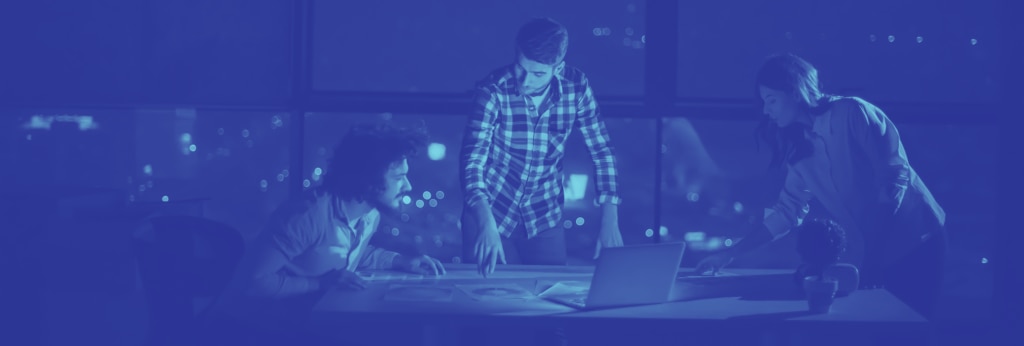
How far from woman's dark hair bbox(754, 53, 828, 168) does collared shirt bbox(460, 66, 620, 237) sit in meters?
0.55

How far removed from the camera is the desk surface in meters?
2.34

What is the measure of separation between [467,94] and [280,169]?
0.84m

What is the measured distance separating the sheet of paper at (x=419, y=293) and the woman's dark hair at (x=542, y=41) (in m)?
0.94

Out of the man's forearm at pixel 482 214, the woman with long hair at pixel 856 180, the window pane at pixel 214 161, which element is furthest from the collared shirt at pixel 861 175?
the window pane at pixel 214 161

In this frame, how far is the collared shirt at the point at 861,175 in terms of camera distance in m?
3.12

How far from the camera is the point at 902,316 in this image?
A: 7.63 feet

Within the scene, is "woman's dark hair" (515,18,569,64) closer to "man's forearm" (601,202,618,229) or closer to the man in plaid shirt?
the man in plaid shirt

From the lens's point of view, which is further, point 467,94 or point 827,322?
point 467,94

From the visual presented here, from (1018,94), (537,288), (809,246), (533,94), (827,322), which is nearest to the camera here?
(827,322)

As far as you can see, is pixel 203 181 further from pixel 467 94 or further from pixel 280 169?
pixel 467 94

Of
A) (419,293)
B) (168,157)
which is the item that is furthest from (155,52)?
(419,293)

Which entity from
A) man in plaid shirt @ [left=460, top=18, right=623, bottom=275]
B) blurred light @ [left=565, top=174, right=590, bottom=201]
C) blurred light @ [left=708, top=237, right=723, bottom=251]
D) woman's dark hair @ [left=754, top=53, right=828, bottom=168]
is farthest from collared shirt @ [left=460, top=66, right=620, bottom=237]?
blurred light @ [left=708, top=237, right=723, bottom=251]

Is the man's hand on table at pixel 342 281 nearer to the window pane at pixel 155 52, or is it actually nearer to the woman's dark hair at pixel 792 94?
the woman's dark hair at pixel 792 94

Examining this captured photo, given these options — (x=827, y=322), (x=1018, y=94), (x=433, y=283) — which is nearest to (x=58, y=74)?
(x=433, y=283)
